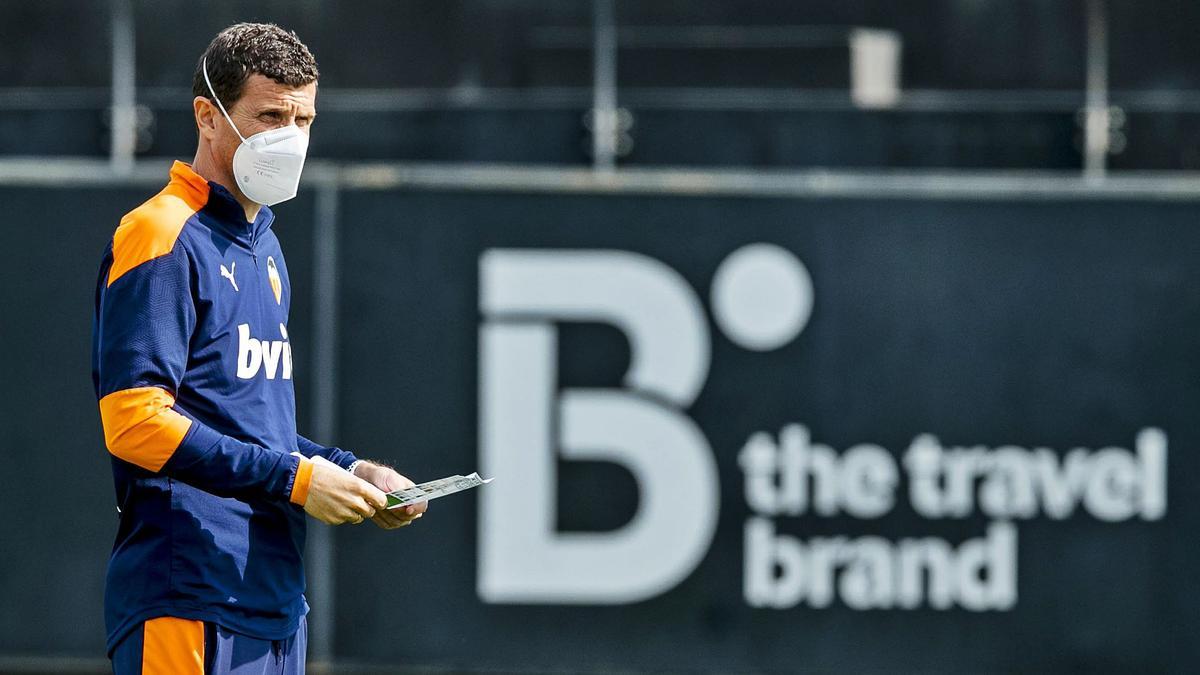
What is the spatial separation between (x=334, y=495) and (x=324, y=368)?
10.4 ft

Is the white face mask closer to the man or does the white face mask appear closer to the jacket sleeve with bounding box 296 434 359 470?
the man

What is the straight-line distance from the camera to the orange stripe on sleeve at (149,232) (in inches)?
112

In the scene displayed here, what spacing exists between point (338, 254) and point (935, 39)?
4.23 metres

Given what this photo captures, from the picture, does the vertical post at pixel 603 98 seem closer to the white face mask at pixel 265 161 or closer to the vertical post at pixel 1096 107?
the vertical post at pixel 1096 107

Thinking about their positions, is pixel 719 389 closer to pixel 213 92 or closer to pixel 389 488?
pixel 389 488

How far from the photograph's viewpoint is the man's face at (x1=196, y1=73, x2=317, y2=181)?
301 cm

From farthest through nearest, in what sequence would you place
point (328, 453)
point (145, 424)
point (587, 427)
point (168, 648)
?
1. point (587, 427)
2. point (328, 453)
3. point (168, 648)
4. point (145, 424)

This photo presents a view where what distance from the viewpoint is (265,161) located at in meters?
3.02

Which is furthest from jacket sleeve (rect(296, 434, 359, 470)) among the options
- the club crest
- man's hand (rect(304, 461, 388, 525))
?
man's hand (rect(304, 461, 388, 525))

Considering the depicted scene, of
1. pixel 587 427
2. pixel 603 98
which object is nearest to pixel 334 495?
pixel 587 427

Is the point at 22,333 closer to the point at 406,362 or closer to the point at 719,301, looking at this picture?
the point at 406,362

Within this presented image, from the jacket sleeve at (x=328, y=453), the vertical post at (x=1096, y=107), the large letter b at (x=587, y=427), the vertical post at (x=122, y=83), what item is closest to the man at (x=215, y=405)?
the jacket sleeve at (x=328, y=453)

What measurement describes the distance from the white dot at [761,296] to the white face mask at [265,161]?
120 inches

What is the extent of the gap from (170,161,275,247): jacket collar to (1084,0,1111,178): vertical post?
4.24 metres
